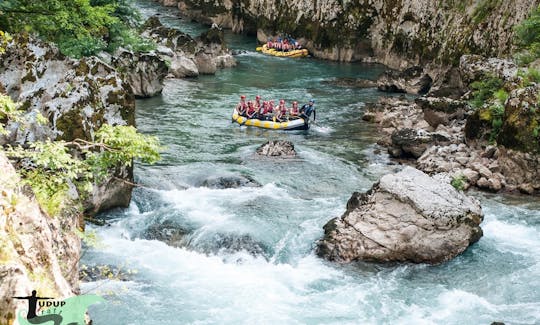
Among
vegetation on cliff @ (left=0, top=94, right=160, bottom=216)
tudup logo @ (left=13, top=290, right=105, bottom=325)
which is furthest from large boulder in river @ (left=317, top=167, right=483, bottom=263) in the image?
tudup logo @ (left=13, top=290, right=105, bottom=325)

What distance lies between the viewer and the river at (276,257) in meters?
11.2

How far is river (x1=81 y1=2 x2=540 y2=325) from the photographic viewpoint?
1123 cm

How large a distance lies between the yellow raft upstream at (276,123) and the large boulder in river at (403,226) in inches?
456

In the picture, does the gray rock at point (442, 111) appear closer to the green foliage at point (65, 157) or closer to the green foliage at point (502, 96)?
the green foliage at point (502, 96)

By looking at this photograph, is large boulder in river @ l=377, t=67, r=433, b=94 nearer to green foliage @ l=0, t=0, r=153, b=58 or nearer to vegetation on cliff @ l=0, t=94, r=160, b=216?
green foliage @ l=0, t=0, r=153, b=58

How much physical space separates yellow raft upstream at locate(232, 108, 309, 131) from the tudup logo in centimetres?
2061

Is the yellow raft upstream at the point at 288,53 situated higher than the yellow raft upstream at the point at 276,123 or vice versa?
the yellow raft upstream at the point at 288,53

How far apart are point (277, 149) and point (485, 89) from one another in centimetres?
858

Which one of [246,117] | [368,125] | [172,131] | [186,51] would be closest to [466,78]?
[368,125]

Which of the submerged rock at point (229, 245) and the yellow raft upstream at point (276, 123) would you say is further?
the yellow raft upstream at point (276, 123)

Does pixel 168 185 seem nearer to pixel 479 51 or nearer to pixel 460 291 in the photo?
pixel 460 291

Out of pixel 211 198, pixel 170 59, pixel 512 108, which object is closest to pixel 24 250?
pixel 211 198

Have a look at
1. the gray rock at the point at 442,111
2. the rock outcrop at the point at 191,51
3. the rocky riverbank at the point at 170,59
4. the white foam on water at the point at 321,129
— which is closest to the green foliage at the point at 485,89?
the gray rock at the point at 442,111

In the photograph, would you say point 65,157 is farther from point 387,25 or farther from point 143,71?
point 387,25
